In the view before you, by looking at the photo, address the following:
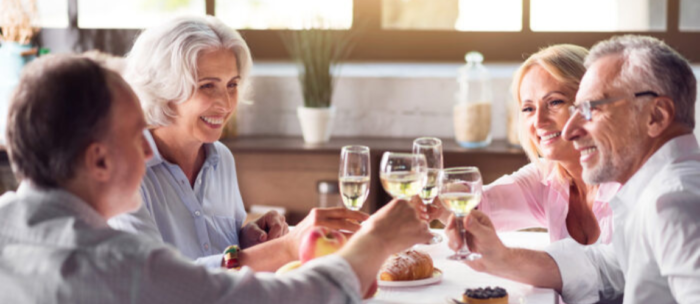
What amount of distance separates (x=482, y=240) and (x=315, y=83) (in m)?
1.95

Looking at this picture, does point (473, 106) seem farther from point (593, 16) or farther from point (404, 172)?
point (404, 172)

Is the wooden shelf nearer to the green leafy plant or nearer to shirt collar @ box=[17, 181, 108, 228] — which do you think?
the green leafy plant

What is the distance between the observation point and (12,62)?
12.1ft

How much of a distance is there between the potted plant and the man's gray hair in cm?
206

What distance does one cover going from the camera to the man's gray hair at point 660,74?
1535 millimetres

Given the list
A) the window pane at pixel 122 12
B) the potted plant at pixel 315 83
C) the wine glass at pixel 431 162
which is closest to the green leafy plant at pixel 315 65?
the potted plant at pixel 315 83

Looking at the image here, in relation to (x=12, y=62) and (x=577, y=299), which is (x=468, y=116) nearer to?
(x=577, y=299)

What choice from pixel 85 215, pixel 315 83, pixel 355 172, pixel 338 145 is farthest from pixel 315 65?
pixel 85 215

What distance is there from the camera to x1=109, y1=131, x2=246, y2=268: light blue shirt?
76.1 inches

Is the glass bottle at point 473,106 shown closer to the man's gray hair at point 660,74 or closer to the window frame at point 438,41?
the window frame at point 438,41

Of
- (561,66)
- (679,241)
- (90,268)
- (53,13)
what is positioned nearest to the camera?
(90,268)

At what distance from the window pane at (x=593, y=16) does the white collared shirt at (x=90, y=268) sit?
280cm

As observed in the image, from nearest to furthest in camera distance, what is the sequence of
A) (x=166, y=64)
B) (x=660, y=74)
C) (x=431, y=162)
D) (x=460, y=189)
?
(x=660, y=74), (x=460, y=189), (x=431, y=162), (x=166, y=64)

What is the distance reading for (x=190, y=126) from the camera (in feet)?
6.75
